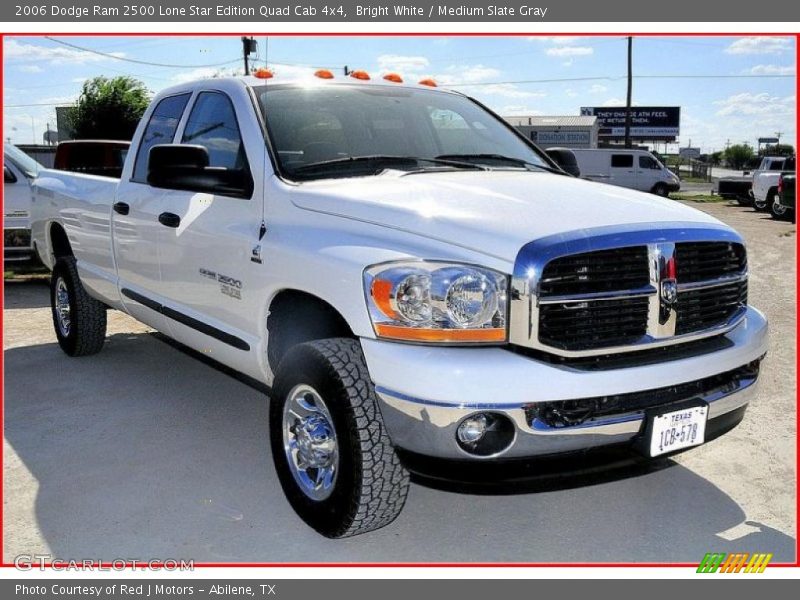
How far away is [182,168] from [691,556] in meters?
2.83

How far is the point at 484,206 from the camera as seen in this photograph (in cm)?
332

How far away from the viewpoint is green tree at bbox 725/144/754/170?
105 m

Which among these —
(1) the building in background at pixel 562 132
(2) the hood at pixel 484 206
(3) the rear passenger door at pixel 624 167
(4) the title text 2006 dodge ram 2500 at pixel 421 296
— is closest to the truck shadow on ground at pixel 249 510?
(4) the title text 2006 dodge ram 2500 at pixel 421 296

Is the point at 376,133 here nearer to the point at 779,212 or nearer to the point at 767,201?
the point at 779,212

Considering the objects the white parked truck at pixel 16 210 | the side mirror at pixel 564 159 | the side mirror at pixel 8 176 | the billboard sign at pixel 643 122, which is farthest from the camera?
the billboard sign at pixel 643 122

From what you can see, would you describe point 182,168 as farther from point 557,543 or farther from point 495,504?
point 557,543

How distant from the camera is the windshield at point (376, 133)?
4.00 m

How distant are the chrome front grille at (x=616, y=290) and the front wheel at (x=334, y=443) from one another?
0.62 metres

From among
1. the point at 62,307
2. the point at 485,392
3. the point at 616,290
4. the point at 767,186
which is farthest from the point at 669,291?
the point at 767,186

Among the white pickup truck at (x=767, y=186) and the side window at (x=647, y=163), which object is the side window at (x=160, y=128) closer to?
the white pickup truck at (x=767, y=186)

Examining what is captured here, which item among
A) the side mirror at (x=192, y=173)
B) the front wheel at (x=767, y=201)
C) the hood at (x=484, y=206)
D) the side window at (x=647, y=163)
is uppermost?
the side window at (x=647, y=163)

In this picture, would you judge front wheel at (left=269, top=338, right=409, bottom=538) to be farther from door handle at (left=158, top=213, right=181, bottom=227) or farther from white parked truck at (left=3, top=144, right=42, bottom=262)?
white parked truck at (left=3, top=144, right=42, bottom=262)

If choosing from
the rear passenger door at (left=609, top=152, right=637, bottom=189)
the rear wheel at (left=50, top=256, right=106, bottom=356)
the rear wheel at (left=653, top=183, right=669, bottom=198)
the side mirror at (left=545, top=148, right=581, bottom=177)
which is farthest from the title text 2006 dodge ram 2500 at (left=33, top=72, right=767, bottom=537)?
the rear wheel at (left=653, top=183, right=669, bottom=198)

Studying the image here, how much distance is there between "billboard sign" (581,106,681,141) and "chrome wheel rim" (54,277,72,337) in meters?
80.9
